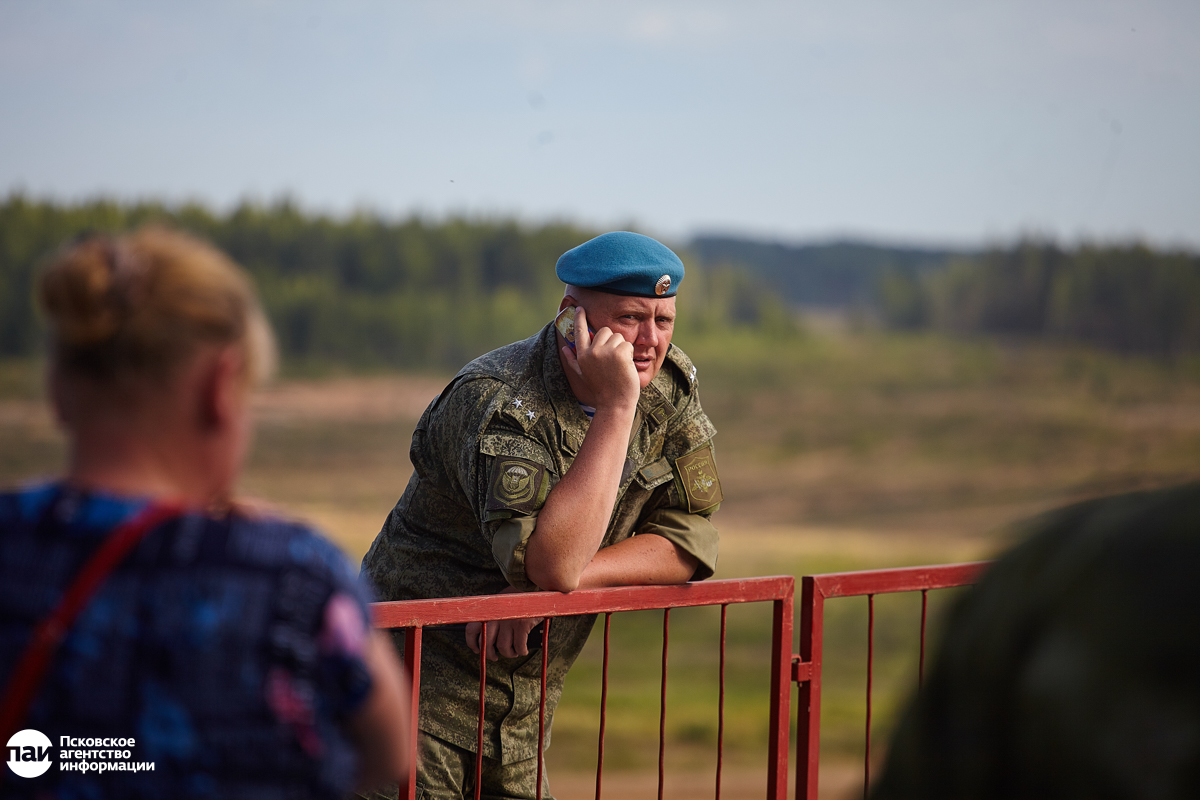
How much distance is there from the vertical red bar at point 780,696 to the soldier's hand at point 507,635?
728mm

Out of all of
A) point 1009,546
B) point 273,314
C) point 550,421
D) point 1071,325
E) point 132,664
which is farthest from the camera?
point 1071,325

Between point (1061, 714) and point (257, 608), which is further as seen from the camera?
point (257, 608)

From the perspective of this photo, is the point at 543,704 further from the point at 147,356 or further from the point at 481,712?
the point at 147,356

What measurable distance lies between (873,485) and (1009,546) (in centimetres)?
5032

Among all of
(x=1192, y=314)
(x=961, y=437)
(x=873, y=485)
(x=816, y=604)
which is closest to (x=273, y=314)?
(x=873, y=485)

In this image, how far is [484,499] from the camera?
2469 millimetres

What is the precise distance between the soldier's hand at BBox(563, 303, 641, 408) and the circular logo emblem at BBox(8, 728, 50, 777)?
154cm

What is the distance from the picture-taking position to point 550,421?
2629mm

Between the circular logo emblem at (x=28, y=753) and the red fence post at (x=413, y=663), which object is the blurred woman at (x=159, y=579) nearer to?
the circular logo emblem at (x=28, y=753)

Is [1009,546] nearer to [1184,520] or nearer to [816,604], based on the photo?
[1184,520]

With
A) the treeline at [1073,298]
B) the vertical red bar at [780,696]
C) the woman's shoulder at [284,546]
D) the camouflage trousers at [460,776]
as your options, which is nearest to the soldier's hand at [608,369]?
the vertical red bar at [780,696]

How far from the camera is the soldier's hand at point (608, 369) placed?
8.25 feet

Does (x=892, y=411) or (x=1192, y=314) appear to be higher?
(x=1192, y=314)

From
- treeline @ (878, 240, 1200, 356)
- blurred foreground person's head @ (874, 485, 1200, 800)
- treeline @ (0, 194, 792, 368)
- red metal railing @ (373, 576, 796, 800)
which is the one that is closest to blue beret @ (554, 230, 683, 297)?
red metal railing @ (373, 576, 796, 800)
